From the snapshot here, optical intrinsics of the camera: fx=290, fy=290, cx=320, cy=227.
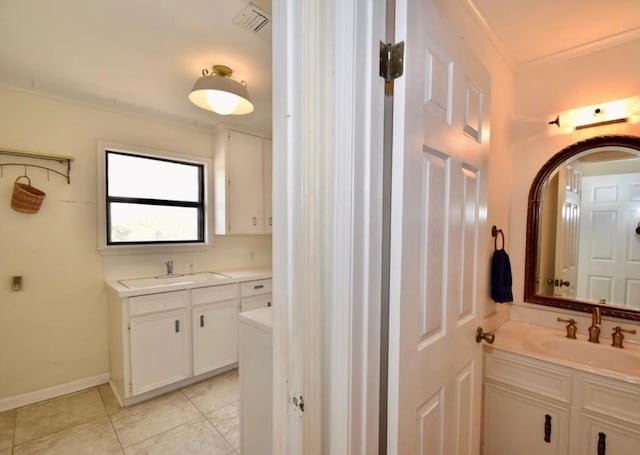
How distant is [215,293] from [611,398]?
103 inches

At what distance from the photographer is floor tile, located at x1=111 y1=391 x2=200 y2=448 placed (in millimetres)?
1922

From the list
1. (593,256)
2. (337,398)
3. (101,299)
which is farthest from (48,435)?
Answer: (593,256)

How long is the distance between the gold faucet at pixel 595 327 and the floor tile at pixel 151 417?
100 inches

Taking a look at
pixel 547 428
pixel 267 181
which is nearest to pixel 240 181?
pixel 267 181

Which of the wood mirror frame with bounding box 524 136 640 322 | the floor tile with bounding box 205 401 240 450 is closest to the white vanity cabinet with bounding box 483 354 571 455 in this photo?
the wood mirror frame with bounding box 524 136 640 322

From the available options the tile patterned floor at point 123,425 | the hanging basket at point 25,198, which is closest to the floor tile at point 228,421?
the tile patterned floor at point 123,425

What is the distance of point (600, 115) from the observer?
158cm

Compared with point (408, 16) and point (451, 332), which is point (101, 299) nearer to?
point (451, 332)

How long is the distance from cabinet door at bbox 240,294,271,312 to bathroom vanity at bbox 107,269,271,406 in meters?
0.01

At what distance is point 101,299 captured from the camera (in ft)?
8.24

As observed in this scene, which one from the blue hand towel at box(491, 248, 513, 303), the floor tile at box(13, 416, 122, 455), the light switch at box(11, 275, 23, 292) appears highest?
the blue hand towel at box(491, 248, 513, 303)

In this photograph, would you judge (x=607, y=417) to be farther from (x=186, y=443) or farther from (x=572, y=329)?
(x=186, y=443)

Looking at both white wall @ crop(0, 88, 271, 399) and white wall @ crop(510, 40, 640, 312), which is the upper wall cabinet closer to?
white wall @ crop(0, 88, 271, 399)

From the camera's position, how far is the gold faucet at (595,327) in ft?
5.07
